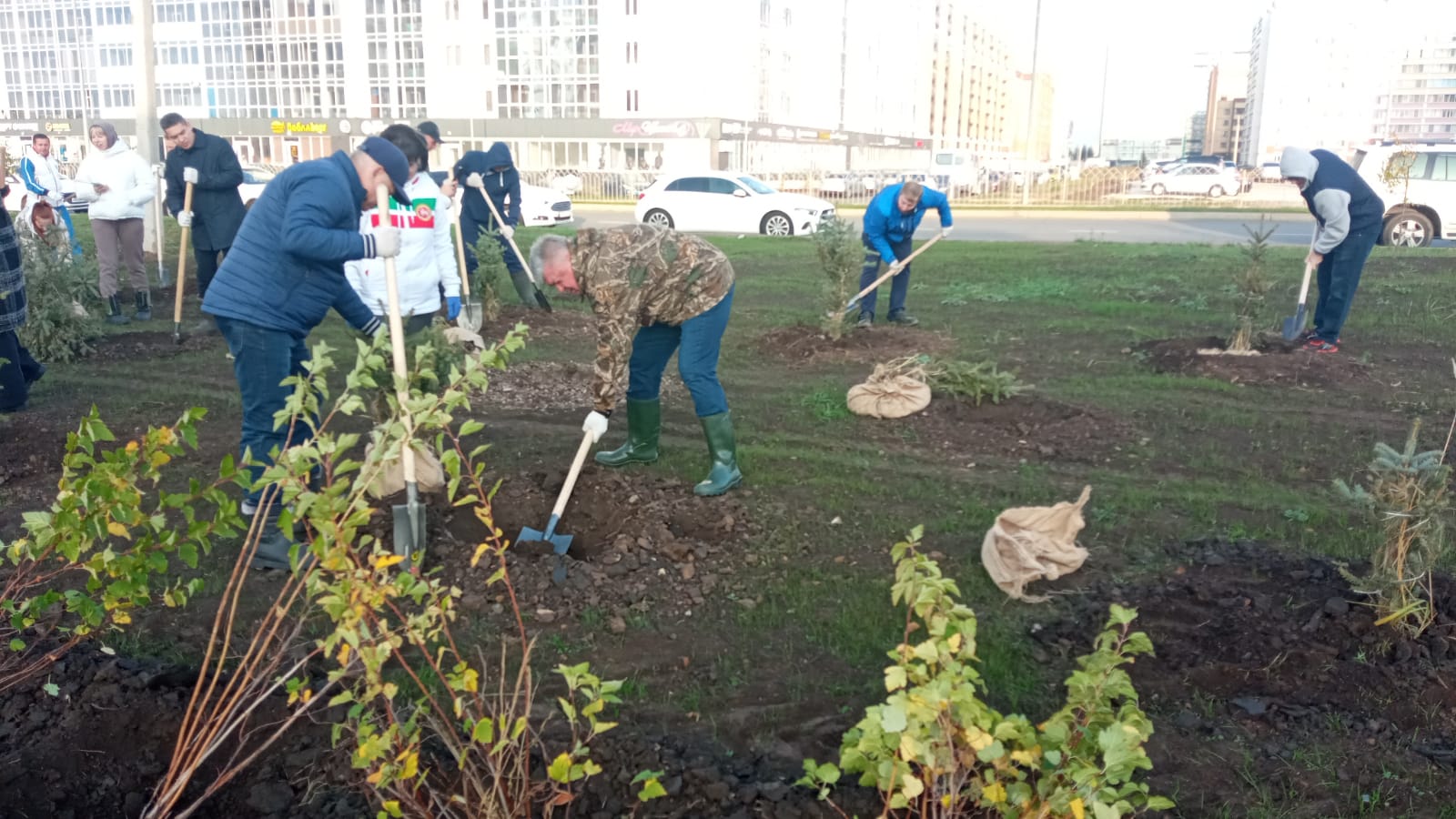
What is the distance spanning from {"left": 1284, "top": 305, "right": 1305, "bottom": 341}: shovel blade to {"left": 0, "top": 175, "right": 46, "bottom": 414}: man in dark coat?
873cm

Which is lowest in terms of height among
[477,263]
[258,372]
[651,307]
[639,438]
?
[639,438]

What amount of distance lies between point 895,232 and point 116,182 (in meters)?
6.96

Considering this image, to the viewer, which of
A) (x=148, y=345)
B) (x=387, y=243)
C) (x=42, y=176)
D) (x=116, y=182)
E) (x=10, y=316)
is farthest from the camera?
(x=42, y=176)

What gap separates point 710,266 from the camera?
16.1 ft

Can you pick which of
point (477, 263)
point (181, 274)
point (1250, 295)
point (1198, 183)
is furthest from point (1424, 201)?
point (1198, 183)

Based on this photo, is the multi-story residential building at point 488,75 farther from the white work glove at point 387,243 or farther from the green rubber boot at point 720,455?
the white work glove at point 387,243

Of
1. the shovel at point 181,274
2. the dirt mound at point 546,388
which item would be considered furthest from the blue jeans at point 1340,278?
the shovel at point 181,274

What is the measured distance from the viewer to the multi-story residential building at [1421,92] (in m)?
75.6

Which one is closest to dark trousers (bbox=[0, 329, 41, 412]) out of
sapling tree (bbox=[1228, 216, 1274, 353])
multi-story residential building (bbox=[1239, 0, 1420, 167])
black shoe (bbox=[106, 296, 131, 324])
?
black shoe (bbox=[106, 296, 131, 324])

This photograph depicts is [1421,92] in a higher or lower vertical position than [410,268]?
higher

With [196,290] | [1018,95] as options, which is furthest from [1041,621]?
[1018,95]

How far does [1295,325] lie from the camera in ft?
27.3

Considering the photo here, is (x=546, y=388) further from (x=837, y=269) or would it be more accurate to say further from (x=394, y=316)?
(x=394, y=316)

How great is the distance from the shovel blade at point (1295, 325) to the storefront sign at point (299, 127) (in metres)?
50.1
